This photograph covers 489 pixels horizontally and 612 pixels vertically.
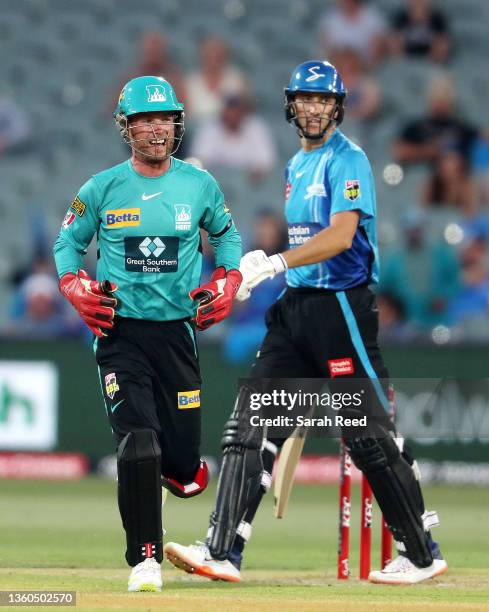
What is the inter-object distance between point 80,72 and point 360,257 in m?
10.3

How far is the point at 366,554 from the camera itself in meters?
6.74

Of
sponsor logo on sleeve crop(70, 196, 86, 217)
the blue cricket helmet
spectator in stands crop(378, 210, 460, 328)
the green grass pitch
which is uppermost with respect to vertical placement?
the blue cricket helmet

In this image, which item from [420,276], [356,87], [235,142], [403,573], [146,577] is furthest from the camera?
[356,87]

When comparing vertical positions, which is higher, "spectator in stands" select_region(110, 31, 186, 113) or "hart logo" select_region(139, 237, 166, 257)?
"spectator in stands" select_region(110, 31, 186, 113)

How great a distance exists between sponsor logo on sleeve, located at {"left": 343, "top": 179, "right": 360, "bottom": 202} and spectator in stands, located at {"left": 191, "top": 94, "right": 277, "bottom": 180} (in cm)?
829

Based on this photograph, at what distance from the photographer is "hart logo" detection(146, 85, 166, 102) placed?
249 inches

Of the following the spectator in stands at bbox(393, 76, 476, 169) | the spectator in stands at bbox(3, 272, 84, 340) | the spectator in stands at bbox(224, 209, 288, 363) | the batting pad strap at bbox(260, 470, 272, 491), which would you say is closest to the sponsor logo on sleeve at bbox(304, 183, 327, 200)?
the batting pad strap at bbox(260, 470, 272, 491)

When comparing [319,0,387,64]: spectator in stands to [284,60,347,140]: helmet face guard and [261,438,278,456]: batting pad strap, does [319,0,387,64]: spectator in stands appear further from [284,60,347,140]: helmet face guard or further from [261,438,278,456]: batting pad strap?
[261,438,278,456]: batting pad strap

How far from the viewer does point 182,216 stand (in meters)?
6.29

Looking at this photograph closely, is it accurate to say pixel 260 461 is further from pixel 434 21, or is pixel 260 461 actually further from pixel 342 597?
pixel 434 21

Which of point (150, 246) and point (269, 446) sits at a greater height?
point (150, 246)

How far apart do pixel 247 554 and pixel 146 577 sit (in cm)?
235

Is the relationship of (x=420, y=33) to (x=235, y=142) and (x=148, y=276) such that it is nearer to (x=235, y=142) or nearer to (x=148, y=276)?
(x=235, y=142)

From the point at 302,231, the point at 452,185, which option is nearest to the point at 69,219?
the point at 302,231
